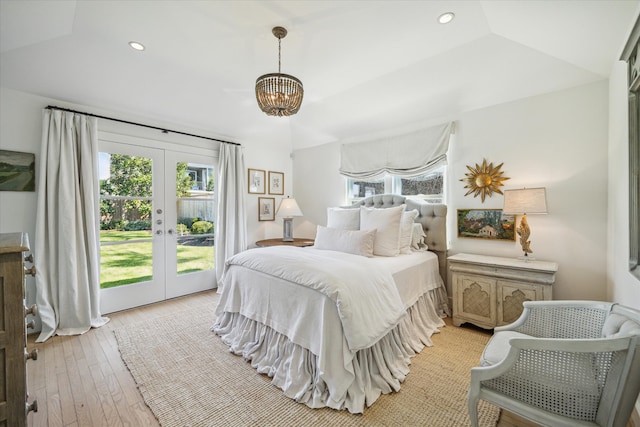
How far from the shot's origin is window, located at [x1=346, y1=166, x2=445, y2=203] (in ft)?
11.5

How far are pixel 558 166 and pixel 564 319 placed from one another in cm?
176

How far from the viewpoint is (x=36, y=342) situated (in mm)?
2537

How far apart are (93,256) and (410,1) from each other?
4.00m

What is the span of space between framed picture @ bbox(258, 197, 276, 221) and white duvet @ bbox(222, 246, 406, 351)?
2449 millimetres

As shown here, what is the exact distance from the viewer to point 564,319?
1562mm

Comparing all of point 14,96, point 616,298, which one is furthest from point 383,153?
point 14,96

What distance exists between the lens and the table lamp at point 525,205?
95.7 inches

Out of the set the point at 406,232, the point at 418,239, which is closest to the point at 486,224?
the point at 418,239

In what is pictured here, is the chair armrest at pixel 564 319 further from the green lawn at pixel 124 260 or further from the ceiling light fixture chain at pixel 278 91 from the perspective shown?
the green lawn at pixel 124 260

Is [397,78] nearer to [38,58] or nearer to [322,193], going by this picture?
[322,193]

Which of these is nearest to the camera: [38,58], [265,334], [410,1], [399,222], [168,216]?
[410,1]

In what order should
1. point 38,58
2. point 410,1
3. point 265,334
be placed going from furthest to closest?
point 38,58
point 265,334
point 410,1

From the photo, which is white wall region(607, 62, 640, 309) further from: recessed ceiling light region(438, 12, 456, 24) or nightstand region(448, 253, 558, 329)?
recessed ceiling light region(438, 12, 456, 24)

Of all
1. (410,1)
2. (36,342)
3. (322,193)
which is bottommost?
(36,342)
